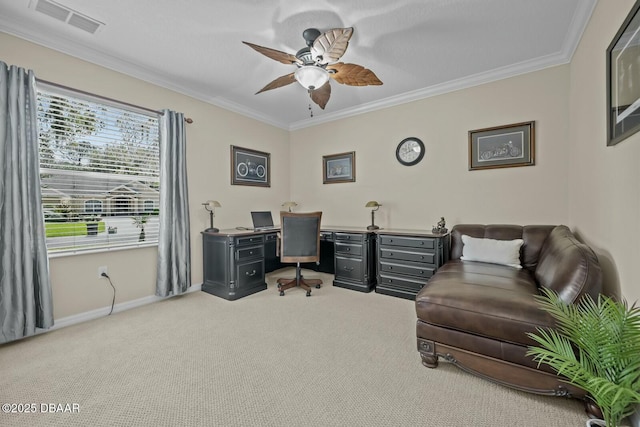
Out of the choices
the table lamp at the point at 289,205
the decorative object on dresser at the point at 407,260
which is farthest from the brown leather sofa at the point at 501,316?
the table lamp at the point at 289,205

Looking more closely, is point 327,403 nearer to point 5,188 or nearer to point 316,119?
point 5,188

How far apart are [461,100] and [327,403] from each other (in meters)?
3.71

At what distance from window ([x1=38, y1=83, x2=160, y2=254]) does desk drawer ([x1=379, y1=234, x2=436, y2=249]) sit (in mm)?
2888

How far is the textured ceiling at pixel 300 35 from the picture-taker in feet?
7.07

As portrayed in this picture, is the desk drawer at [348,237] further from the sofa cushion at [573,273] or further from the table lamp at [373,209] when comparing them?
the sofa cushion at [573,273]

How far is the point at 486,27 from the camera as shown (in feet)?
7.98

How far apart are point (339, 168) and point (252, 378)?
350 centimetres

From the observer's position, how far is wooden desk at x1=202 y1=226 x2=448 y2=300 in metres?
3.36

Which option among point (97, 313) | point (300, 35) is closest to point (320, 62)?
point (300, 35)

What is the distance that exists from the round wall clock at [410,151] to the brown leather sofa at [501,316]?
78.7 inches

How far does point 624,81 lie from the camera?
1559mm

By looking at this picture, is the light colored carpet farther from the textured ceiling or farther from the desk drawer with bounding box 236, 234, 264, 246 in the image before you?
the textured ceiling

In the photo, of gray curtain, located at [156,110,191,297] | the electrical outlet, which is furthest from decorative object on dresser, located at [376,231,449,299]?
the electrical outlet

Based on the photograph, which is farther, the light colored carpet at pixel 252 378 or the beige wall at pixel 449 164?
the beige wall at pixel 449 164
